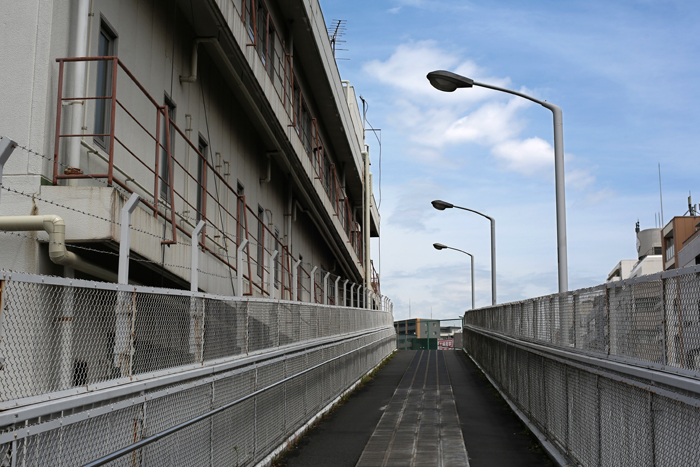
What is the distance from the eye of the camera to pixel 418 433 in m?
10.8

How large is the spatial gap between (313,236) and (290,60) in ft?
36.6

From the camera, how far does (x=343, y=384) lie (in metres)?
15.3

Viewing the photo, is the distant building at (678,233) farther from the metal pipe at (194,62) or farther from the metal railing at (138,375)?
the metal railing at (138,375)

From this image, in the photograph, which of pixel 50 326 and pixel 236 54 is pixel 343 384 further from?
pixel 50 326

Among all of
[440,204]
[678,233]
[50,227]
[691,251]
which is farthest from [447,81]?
[678,233]

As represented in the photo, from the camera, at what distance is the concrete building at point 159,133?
6.89m

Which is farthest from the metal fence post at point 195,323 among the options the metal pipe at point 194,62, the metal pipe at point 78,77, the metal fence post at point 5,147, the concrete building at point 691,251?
the concrete building at point 691,251

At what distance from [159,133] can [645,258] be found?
89.3m

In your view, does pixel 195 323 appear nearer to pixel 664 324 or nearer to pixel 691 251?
pixel 664 324

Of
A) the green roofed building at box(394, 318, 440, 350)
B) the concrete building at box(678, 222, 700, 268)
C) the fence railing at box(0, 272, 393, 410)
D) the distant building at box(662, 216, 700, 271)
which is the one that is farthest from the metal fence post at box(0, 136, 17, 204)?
the distant building at box(662, 216, 700, 271)

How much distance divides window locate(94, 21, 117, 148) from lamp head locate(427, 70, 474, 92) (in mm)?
5327

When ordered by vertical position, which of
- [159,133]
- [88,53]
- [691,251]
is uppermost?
[691,251]

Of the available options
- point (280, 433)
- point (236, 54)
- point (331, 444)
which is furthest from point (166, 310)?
point (236, 54)

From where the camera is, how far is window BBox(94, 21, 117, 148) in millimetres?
8920
